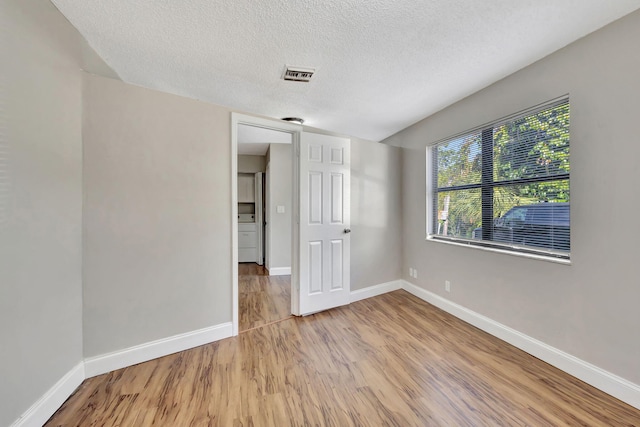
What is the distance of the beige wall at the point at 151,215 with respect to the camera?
183 centimetres

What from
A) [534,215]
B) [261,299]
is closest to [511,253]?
[534,215]

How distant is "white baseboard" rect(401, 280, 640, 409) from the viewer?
1562mm

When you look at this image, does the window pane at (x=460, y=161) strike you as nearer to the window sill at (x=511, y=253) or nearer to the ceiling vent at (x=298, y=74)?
the window sill at (x=511, y=253)

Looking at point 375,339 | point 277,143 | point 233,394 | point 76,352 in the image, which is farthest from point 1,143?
point 277,143

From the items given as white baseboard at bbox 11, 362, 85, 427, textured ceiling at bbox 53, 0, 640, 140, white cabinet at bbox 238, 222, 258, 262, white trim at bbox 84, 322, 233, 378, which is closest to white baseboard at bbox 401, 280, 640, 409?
textured ceiling at bbox 53, 0, 640, 140

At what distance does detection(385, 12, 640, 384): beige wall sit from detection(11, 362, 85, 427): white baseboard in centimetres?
340

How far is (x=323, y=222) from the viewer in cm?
302

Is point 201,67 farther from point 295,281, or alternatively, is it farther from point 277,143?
point 277,143

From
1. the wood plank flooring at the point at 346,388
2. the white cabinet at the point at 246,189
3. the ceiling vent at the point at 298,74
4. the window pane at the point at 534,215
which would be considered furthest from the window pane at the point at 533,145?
the white cabinet at the point at 246,189

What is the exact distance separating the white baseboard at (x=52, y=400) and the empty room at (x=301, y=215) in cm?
2

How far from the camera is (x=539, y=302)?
80.4 inches

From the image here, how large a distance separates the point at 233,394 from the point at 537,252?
8.57ft

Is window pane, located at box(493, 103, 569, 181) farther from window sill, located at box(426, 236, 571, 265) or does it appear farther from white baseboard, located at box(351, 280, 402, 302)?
white baseboard, located at box(351, 280, 402, 302)

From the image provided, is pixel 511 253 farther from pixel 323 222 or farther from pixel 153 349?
pixel 153 349
